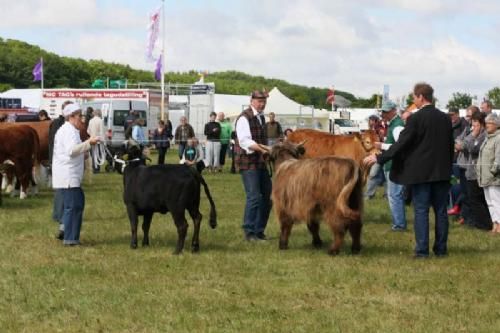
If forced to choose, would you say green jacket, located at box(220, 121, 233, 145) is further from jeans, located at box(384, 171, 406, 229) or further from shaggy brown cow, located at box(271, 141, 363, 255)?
shaggy brown cow, located at box(271, 141, 363, 255)

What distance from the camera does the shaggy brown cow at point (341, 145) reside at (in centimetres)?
1378

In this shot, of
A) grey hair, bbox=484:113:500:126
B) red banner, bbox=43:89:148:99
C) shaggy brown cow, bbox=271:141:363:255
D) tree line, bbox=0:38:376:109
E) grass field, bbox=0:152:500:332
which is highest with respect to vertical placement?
tree line, bbox=0:38:376:109

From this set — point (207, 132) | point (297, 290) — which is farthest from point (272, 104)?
point (297, 290)

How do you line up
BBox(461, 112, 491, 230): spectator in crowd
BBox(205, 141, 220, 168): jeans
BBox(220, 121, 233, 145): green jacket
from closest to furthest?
BBox(461, 112, 491, 230): spectator in crowd → BBox(205, 141, 220, 168): jeans → BBox(220, 121, 233, 145): green jacket

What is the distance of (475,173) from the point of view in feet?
43.0

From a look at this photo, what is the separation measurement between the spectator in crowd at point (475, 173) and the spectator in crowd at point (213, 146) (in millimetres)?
13275

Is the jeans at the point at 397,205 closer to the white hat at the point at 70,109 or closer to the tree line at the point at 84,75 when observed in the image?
the white hat at the point at 70,109

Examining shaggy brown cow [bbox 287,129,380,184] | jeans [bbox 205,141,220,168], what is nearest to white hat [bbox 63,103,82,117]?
shaggy brown cow [bbox 287,129,380,184]

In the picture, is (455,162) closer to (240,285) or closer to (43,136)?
(240,285)

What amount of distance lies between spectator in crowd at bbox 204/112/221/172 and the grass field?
45.0ft

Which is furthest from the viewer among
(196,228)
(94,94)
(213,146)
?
(94,94)

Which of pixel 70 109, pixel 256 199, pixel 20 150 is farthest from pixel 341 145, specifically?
pixel 20 150

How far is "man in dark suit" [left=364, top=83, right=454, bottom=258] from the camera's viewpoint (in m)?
9.38

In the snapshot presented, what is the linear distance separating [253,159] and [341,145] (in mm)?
3772
